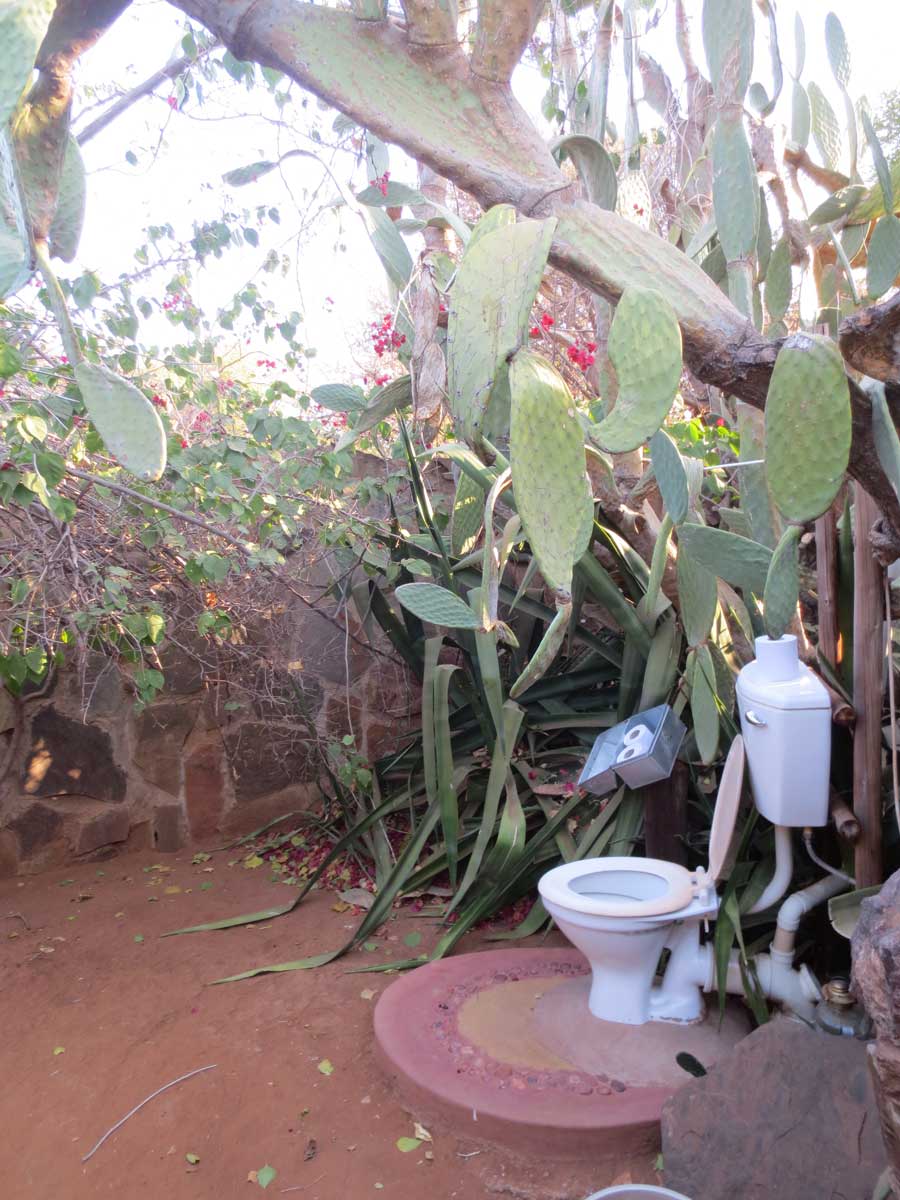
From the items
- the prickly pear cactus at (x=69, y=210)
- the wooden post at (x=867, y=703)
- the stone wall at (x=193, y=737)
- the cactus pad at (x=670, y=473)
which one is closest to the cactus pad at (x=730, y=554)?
Result: the cactus pad at (x=670, y=473)

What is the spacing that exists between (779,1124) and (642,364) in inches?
47.4

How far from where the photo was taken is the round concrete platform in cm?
154

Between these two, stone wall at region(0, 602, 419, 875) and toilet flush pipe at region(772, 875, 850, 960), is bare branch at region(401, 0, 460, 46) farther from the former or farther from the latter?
stone wall at region(0, 602, 419, 875)

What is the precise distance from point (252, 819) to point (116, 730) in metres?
0.57

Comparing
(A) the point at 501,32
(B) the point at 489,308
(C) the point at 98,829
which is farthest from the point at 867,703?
(C) the point at 98,829

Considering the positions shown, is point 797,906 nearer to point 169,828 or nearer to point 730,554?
point 730,554

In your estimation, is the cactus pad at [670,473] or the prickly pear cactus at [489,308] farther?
the cactus pad at [670,473]

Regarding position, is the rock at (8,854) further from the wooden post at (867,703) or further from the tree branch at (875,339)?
the tree branch at (875,339)

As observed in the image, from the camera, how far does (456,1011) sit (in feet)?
6.26

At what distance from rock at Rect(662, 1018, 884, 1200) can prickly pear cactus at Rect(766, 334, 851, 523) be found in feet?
3.22

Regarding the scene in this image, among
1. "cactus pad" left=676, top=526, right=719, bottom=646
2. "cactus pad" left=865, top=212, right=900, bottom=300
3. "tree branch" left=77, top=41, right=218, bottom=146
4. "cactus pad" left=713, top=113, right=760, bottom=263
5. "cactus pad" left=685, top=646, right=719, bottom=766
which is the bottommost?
"cactus pad" left=685, top=646, right=719, bottom=766

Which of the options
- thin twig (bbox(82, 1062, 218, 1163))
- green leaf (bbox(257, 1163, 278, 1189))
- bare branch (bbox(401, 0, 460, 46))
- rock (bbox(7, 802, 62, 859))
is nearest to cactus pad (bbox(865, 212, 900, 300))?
bare branch (bbox(401, 0, 460, 46))

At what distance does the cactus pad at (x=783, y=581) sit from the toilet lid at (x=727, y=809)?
498mm

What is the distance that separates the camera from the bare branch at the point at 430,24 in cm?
105
